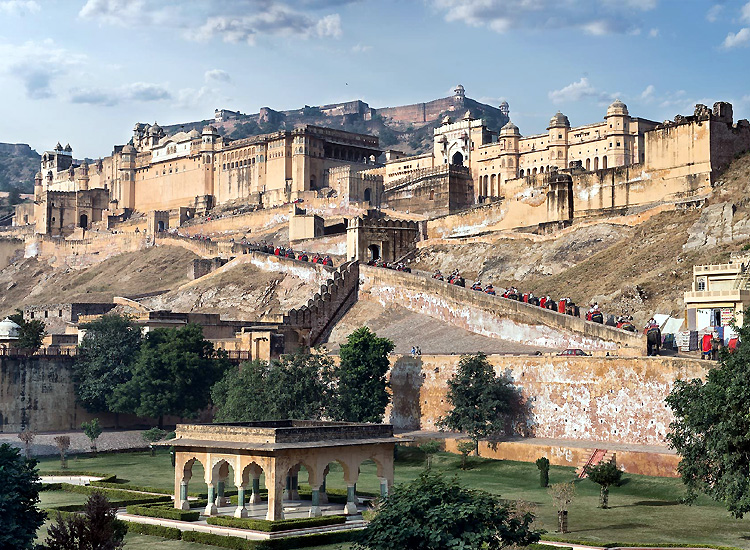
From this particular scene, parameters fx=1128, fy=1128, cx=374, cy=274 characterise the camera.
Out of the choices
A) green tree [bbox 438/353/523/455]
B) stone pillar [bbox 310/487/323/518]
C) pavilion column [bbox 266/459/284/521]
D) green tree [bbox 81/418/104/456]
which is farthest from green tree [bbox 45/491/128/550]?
green tree [bbox 81/418/104/456]

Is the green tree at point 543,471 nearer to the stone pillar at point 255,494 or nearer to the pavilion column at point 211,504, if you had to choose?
the stone pillar at point 255,494

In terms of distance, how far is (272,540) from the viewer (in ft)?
74.6

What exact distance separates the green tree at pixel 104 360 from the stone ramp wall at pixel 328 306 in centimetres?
662

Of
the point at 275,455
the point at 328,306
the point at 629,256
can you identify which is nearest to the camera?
the point at 275,455

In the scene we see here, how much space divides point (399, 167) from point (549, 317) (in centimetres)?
4877

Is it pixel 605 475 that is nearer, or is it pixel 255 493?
pixel 605 475

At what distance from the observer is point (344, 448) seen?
26.3m

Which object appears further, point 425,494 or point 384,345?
point 384,345

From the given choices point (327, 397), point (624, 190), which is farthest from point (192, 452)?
point (624, 190)

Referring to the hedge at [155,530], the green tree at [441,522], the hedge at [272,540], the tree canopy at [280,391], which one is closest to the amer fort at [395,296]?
the hedge at [272,540]

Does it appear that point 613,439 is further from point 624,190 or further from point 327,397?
point 624,190

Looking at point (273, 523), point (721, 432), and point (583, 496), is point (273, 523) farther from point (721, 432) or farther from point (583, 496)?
point (721, 432)

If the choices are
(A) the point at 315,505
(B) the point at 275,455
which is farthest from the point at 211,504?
(B) the point at 275,455

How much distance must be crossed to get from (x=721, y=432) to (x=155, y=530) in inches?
474
